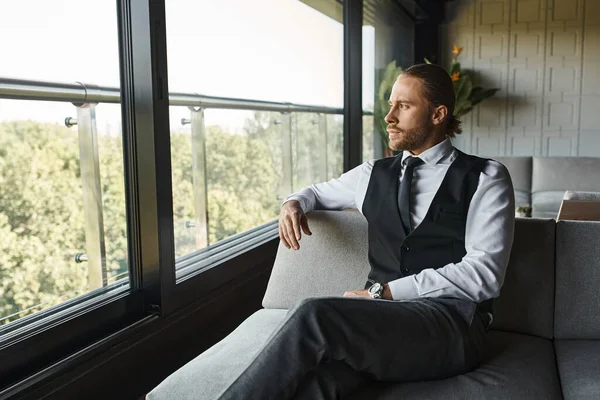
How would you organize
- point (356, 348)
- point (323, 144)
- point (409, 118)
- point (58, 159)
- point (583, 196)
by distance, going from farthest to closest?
point (323, 144), point (583, 196), point (409, 118), point (58, 159), point (356, 348)

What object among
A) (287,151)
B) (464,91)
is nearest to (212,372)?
(287,151)

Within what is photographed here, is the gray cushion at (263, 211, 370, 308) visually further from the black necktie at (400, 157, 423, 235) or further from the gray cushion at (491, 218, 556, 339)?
the gray cushion at (491, 218, 556, 339)

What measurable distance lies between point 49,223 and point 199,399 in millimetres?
713

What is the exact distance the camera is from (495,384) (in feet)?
5.40

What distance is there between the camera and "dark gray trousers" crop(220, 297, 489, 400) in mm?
1485

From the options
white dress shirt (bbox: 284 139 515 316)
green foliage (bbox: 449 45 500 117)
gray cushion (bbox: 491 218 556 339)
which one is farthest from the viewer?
green foliage (bbox: 449 45 500 117)

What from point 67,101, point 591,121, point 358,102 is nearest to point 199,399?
point 67,101


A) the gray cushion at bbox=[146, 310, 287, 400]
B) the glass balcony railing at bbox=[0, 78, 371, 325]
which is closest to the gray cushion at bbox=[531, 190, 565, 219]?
the glass balcony railing at bbox=[0, 78, 371, 325]

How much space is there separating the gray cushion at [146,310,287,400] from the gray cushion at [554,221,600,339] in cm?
99

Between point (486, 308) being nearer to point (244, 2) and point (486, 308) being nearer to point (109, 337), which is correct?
point (109, 337)

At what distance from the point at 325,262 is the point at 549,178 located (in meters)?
4.05

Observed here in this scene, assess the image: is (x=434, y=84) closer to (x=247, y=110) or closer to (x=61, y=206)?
(x=61, y=206)

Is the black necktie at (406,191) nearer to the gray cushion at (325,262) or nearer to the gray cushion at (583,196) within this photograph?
the gray cushion at (325,262)

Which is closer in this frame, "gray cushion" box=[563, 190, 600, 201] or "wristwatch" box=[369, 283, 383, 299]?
"wristwatch" box=[369, 283, 383, 299]
